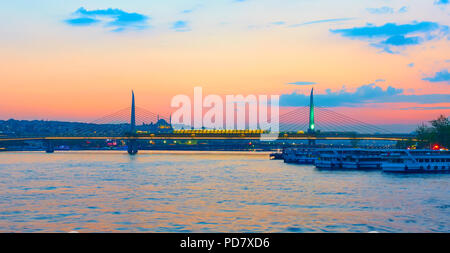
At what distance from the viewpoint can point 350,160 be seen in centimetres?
6481

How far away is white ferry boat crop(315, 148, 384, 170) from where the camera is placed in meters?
64.5

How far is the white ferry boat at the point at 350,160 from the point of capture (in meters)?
64.5

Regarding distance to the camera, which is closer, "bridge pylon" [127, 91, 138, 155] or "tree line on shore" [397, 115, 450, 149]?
"tree line on shore" [397, 115, 450, 149]

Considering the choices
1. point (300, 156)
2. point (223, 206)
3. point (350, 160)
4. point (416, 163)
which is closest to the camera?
point (223, 206)

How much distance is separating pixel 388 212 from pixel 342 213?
8.31 feet

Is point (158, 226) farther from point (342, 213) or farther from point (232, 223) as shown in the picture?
point (342, 213)

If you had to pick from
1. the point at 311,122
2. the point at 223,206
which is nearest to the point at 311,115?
the point at 311,122

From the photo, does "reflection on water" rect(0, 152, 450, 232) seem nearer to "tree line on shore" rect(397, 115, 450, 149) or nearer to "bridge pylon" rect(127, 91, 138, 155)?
"tree line on shore" rect(397, 115, 450, 149)

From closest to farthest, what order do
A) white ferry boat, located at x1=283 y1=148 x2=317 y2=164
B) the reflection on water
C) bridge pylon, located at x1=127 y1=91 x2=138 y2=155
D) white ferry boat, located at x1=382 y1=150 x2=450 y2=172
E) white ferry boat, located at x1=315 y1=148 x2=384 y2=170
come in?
the reflection on water
white ferry boat, located at x1=382 y1=150 x2=450 y2=172
white ferry boat, located at x1=315 y1=148 x2=384 y2=170
white ferry boat, located at x1=283 y1=148 x2=317 y2=164
bridge pylon, located at x1=127 y1=91 x2=138 y2=155

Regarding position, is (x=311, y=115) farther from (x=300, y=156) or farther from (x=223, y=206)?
(x=223, y=206)

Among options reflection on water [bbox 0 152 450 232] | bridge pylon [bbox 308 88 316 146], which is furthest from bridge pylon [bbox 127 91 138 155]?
reflection on water [bbox 0 152 450 232]

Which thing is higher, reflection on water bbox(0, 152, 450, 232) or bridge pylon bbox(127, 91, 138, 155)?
bridge pylon bbox(127, 91, 138, 155)

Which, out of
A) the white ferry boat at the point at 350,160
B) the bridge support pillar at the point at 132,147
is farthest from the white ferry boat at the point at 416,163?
the bridge support pillar at the point at 132,147

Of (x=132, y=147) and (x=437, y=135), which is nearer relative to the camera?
(x=437, y=135)
